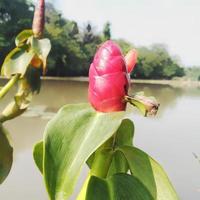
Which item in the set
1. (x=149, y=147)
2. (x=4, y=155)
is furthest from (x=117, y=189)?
(x=149, y=147)

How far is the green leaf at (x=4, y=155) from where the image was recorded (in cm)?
44

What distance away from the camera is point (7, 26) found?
18.6 m

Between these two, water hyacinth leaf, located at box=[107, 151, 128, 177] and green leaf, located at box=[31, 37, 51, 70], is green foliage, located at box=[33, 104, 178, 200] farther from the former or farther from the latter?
green leaf, located at box=[31, 37, 51, 70]

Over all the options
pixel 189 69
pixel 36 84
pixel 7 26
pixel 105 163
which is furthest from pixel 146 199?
pixel 189 69

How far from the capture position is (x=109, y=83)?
29 centimetres

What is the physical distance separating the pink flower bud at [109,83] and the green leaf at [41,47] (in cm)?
14

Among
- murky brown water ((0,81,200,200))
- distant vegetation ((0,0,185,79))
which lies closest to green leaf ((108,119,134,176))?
→ murky brown water ((0,81,200,200))

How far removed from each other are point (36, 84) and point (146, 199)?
0.21 meters

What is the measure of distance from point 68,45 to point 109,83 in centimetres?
2114

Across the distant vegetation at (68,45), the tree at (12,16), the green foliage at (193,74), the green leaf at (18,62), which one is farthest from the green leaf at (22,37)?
the green foliage at (193,74)

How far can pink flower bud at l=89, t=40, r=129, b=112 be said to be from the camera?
0.29m

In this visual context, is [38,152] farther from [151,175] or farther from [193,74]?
[193,74]

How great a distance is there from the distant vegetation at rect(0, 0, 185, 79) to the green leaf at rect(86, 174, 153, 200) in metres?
12.1

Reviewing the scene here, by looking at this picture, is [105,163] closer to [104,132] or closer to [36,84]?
[104,132]
